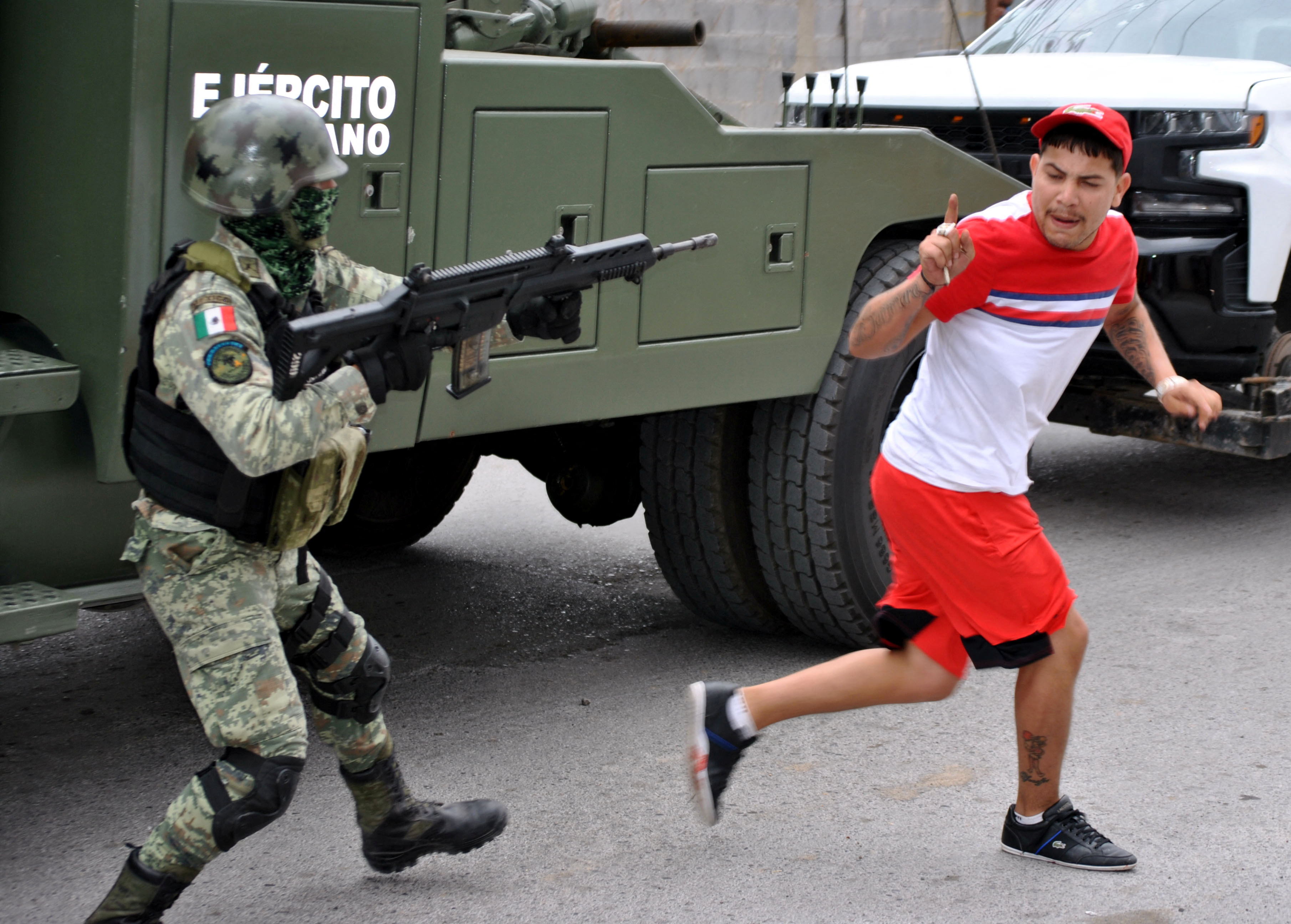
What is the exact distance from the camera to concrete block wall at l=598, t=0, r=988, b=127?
1059 centimetres

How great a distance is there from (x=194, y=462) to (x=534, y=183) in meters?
1.10

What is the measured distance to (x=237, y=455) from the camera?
7.95ft

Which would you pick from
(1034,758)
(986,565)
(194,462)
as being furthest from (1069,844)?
(194,462)

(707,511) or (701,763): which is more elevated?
(707,511)

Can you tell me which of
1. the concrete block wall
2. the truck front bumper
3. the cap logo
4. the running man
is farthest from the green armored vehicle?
the concrete block wall

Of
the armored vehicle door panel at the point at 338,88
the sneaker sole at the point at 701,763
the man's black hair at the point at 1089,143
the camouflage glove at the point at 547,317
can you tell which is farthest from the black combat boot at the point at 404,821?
the man's black hair at the point at 1089,143

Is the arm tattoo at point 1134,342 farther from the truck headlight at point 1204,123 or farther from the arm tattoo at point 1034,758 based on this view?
the truck headlight at point 1204,123

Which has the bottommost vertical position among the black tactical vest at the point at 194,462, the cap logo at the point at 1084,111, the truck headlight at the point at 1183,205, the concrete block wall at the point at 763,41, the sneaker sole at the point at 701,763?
the sneaker sole at the point at 701,763

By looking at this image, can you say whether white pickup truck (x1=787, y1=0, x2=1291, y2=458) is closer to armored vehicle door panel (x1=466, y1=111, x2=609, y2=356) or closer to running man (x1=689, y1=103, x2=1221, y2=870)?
armored vehicle door panel (x1=466, y1=111, x2=609, y2=356)

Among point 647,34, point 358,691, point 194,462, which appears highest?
point 647,34

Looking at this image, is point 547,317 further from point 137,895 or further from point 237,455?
point 137,895

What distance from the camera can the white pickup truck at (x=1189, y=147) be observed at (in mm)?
5406

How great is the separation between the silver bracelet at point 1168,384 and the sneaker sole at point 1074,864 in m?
0.95

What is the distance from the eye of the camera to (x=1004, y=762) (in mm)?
3686
